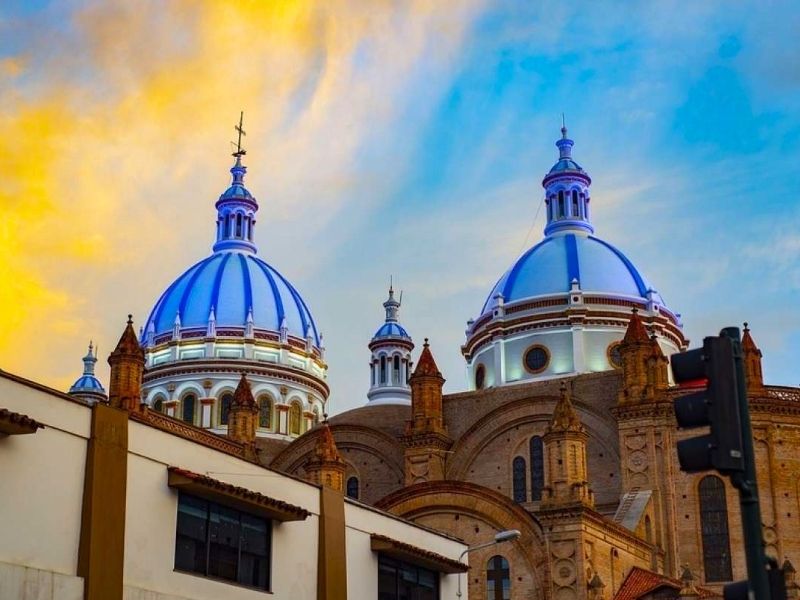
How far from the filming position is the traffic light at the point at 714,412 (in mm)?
9727

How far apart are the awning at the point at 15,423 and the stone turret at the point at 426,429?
33536 mm

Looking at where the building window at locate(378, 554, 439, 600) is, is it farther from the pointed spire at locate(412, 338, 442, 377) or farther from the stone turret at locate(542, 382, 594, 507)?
the pointed spire at locate(412, 338, 442, 377)

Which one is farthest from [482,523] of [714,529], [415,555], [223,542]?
[223,542]

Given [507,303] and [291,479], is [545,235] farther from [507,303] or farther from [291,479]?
[291,479]

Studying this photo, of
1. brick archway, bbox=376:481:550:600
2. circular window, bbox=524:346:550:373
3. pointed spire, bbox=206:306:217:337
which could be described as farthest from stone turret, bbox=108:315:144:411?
pointed spire, bbox=206:306:217:337

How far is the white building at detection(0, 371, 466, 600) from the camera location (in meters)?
20.0

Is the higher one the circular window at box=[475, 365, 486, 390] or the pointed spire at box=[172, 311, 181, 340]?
the pointed spire at box=[172, 311, 181, 340]

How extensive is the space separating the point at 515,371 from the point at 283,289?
23756mm

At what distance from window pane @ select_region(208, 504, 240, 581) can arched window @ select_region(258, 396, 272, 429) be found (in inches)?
1988

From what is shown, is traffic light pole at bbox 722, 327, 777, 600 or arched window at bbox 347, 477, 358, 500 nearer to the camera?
traffic light pole at bbox 722, 327, 777, 600

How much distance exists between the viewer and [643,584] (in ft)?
138

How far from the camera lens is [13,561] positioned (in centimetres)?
1956

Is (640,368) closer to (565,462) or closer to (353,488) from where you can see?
(565,462)

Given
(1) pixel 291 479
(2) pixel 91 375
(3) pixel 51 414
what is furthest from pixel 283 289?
(3) pixel 51 414
